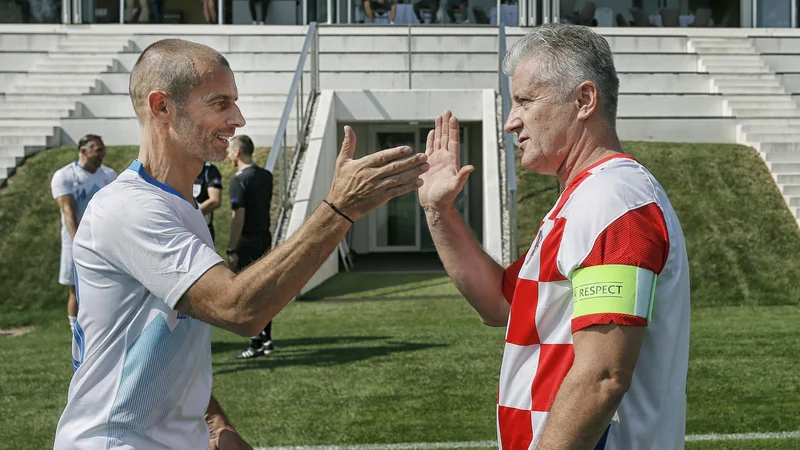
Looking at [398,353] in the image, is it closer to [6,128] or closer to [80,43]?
[6,128]

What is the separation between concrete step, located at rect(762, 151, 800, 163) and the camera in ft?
57.7

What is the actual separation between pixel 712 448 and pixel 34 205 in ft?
41.8

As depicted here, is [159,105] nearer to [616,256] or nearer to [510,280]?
[510,280]

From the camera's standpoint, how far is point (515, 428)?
2.60 metres

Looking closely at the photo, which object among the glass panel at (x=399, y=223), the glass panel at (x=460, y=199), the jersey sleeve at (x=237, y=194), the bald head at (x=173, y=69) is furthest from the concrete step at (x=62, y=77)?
the bald head at (x=173, y=69)

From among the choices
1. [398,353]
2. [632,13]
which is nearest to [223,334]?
[398,353]

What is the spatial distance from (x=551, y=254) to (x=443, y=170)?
886 mm

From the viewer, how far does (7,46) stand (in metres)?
23.2

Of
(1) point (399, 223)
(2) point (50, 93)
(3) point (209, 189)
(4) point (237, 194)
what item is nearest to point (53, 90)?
(2) point (50, 93)

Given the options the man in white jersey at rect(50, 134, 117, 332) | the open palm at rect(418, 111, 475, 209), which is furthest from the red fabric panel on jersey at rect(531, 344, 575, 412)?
the man in white jersey at rect(50, 134, 117, 332)

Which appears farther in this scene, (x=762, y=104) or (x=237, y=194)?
(x=762, y=104)

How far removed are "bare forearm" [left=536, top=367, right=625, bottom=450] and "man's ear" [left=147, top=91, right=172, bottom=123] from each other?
1376 mm

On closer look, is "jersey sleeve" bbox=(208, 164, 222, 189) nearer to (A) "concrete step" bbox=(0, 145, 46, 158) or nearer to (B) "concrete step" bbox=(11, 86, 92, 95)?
(A) "concrete step" bbox=(0, 145, 46, 158)

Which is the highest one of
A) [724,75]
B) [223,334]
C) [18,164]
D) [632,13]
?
[632,13]
